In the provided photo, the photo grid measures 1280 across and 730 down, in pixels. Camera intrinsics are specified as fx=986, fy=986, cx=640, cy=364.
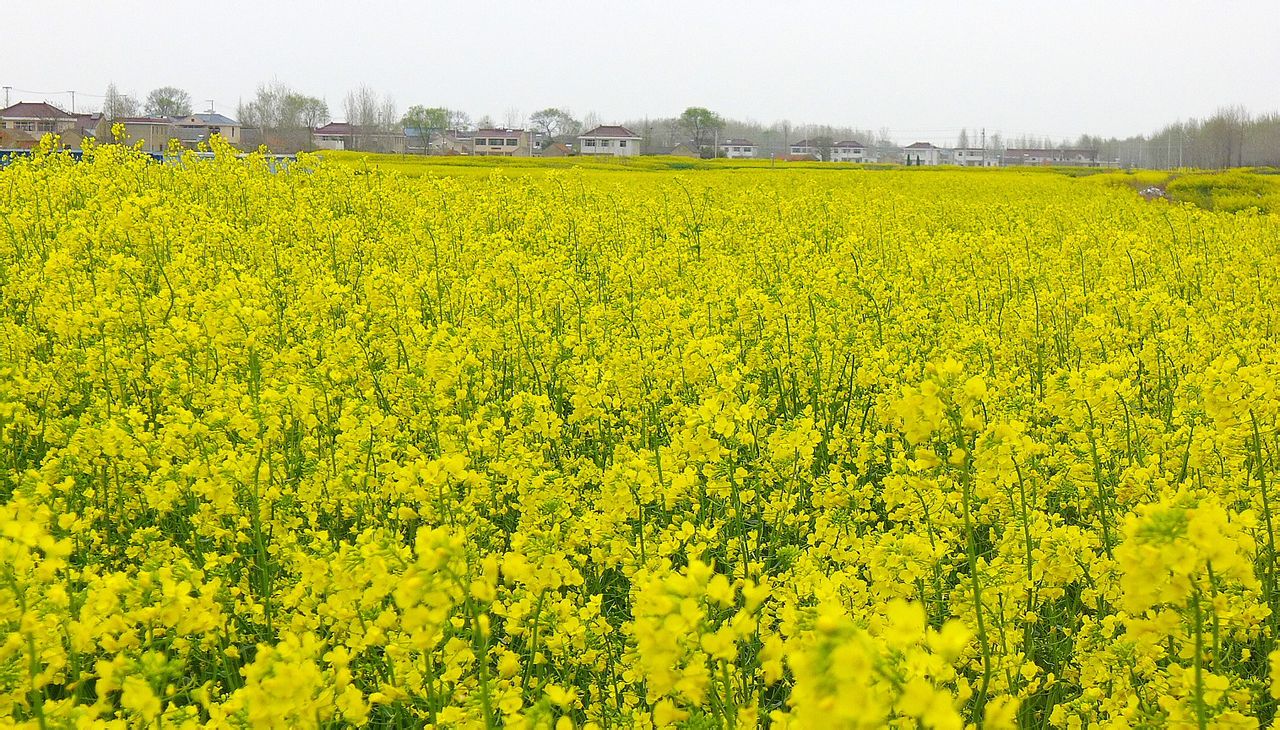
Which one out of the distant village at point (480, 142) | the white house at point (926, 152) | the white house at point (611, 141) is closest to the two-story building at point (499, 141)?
the distant village at point (480, 142)

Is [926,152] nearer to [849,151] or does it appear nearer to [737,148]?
[849,151]

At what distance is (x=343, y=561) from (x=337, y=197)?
11532 millimetres

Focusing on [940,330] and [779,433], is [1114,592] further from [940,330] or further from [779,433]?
[940,330]

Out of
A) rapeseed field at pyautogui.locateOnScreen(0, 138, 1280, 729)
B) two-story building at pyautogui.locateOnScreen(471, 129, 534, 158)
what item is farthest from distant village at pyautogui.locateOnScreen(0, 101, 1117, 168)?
rapeseed field at pyautogui.locateOnScreen(0, 138, 1280, 729)

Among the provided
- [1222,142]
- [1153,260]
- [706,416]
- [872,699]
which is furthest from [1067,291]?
[1222,142]

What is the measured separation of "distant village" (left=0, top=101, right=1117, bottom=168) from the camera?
69.4 meters

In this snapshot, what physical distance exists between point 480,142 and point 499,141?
6.14 ft

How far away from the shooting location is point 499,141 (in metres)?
97.9

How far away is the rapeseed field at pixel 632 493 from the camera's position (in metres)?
1.88

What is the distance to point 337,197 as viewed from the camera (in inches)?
513

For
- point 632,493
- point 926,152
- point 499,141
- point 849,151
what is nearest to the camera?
point 632,493

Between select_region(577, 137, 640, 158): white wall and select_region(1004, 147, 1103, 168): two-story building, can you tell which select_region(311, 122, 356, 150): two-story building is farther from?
select_region(1004, 147, 1103, 168): two-story building

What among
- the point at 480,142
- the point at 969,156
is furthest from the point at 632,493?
the point at 969,156

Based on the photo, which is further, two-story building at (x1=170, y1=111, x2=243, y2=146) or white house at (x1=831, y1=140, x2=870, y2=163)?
white house at (x1=831, y1=140, x2=870, y2=163)
